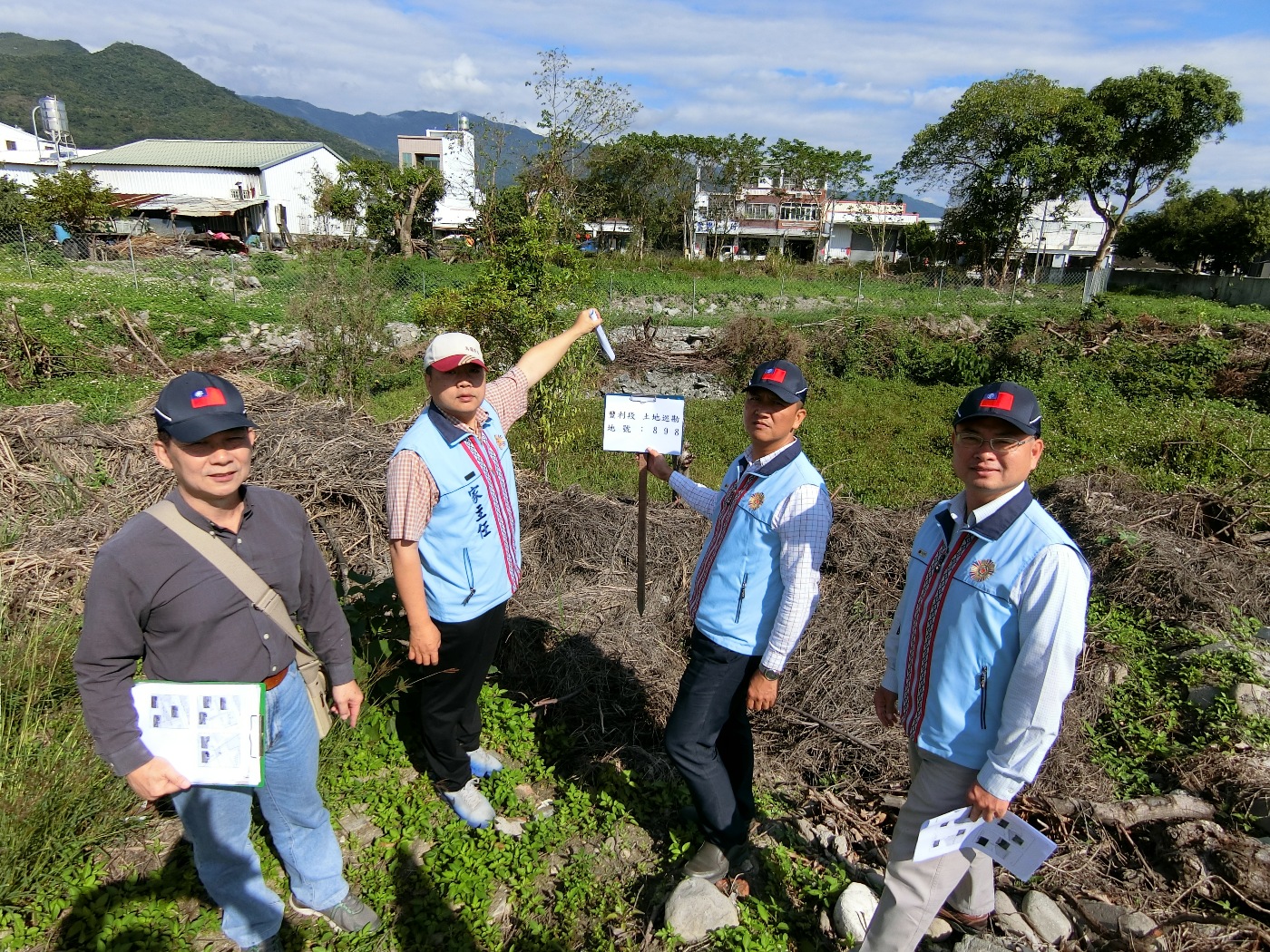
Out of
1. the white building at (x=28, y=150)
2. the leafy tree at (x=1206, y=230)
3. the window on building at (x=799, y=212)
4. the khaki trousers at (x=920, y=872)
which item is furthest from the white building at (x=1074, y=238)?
the white building at (x=28, y=150)

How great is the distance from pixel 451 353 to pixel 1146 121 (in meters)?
36.7

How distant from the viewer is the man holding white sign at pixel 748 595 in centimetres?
220

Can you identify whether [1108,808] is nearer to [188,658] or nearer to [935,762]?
[935,762]

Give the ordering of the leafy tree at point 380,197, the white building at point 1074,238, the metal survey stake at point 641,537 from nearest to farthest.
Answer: the metal survey stake at point 641,537 < the leafy tree at point 380,197 < the white building at point 1074,238

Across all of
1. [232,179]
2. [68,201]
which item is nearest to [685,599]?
[68,201]

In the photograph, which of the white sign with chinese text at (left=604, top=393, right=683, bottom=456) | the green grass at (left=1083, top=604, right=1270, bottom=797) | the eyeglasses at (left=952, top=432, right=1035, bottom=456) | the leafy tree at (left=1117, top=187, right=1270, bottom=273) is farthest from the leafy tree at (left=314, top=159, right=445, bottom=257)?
the leafy tree at (left=1117, top=187, right=1270, bottom=273)

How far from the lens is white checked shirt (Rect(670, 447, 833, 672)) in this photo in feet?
7.16

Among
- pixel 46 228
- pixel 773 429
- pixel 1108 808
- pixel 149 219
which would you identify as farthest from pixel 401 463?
pixel 149 219

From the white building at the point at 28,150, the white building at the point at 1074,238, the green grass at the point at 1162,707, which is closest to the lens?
the green grass at the point at 1162,707

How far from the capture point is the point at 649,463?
3.24 m

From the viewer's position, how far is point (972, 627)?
1868 mm

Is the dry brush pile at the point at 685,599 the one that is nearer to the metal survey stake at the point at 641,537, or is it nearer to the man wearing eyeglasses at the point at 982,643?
the metal survey stake at the point at 641,537

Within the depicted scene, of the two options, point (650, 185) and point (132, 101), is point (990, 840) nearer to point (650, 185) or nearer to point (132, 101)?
point (650, 185)

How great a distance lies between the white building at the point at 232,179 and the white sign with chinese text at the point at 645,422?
39756mm
